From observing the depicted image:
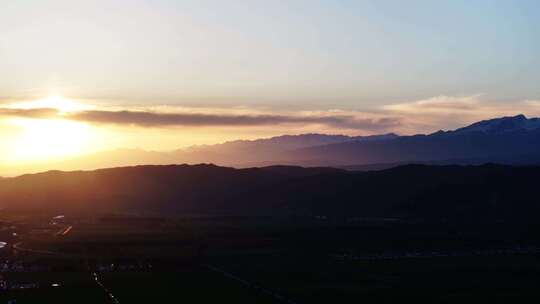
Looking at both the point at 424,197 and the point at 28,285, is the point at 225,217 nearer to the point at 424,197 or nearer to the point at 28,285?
the point at 424,197

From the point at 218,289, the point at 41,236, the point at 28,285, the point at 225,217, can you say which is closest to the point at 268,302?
the point at 218,289

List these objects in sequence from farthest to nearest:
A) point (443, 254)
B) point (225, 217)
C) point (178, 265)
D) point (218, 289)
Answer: point (225, 217), point (443, 254), point (178, 265), point (218, 289)

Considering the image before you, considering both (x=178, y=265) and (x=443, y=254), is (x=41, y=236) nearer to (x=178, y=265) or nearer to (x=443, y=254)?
(x=178, y=265)

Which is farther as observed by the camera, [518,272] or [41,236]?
[41,236]

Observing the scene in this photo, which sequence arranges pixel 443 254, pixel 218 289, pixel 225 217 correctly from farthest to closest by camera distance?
pixel 225 217 < pixel 443 254 < pixel 218 289

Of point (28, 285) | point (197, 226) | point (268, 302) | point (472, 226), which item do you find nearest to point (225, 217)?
point (197, 226)

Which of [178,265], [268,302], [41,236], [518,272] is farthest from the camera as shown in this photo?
[41,236]

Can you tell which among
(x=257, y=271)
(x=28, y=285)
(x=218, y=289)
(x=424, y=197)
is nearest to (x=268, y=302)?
(x=218, y=289)

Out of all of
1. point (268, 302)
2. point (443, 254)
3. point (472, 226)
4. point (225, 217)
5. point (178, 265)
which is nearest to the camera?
point (268, 302)

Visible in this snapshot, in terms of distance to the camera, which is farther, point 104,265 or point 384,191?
point 384,191
